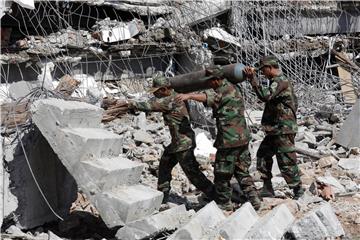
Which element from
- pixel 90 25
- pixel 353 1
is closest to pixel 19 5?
pixel 90 25

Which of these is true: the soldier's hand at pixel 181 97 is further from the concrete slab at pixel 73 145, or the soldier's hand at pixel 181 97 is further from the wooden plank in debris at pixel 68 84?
the wooden plank in debris at pixel 68 84

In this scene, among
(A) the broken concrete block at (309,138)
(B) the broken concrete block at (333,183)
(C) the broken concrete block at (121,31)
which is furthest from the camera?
(C) the broken concrete block at (121,31)

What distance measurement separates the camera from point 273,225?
564cm

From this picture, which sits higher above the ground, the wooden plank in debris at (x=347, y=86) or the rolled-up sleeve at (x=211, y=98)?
the rolled-up sleeve at (x=211, y=98)

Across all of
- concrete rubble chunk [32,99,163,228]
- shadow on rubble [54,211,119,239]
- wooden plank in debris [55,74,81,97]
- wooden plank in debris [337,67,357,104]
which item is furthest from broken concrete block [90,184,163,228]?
wooden plank in debris [337,67,357,104]

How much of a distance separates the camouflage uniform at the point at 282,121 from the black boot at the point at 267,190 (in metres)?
0.37

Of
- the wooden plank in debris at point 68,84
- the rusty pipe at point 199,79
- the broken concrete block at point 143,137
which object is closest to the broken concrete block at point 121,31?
the wooden plank in debris at point 68,84

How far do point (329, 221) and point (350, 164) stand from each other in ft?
9.49

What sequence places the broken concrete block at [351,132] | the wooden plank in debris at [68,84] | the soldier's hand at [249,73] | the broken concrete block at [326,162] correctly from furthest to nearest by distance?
the broken concrete block at [351,132], the wooden plank in debris at [68,84], the broken concrete block at [326,162], the soldier's hand at [249,73]

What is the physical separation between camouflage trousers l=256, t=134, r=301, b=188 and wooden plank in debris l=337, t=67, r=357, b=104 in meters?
5.96

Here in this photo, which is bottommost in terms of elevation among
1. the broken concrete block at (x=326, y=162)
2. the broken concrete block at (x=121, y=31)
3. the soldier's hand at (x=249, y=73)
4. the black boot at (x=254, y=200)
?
the broken concrete block at (x=326, y=162)

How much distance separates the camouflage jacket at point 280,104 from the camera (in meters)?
6.63

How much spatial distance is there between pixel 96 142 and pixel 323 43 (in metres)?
9.02

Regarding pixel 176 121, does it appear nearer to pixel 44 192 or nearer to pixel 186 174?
pixel 186 174
